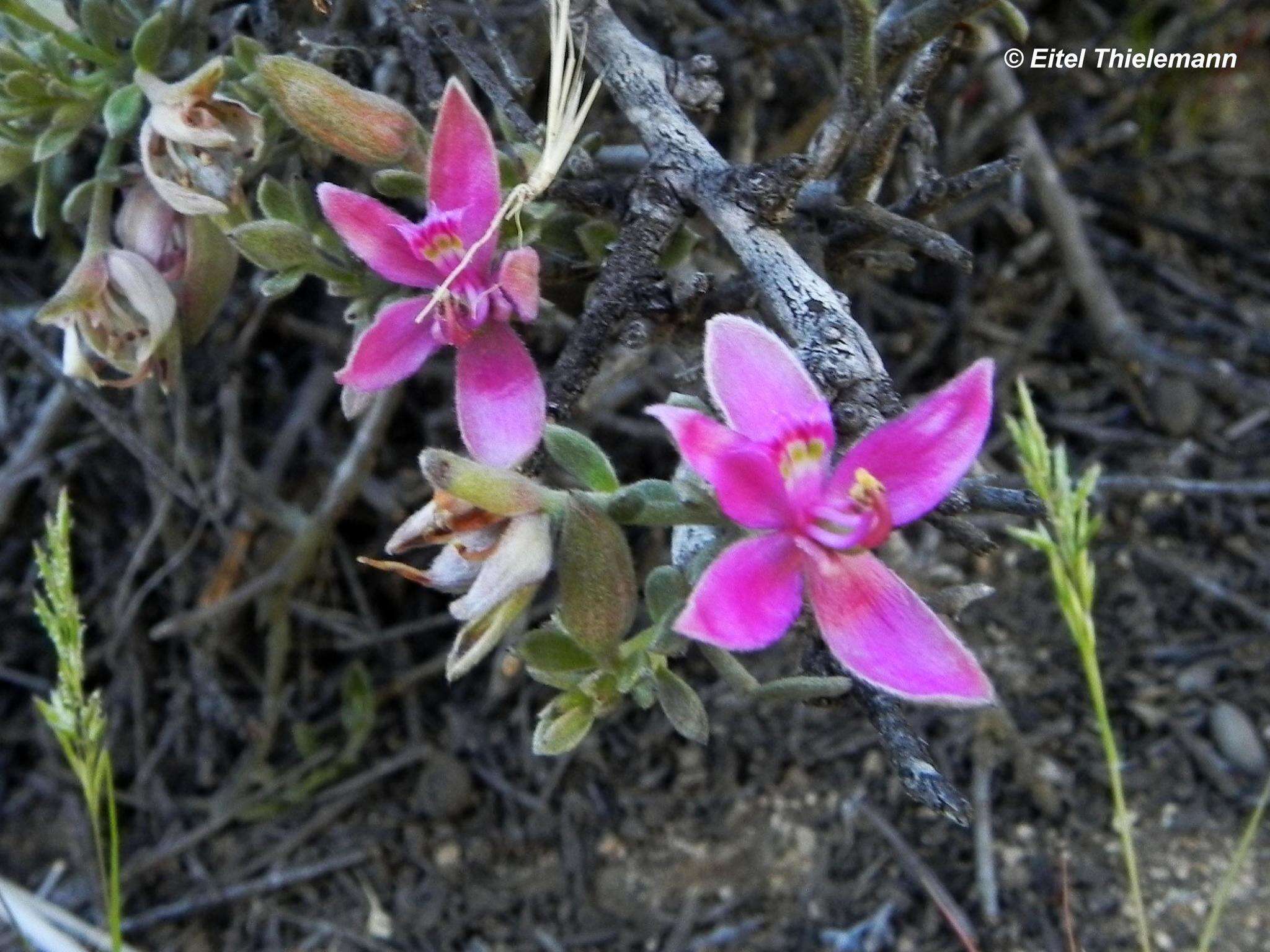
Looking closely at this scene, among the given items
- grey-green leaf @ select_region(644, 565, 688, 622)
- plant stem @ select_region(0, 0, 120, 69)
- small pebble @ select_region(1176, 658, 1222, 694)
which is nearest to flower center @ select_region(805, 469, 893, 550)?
grey-green leaf @ select_region(644, 565, 688, 622)

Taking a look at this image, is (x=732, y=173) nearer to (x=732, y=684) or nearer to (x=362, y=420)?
Result: (x=732, y=684)

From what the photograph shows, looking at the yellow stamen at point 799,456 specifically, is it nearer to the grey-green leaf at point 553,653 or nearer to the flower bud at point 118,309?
the grey-green leaf at point 553,653

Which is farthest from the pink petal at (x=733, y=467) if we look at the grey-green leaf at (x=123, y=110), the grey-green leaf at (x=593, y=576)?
the grey-green leaf at (x=123, y=110)

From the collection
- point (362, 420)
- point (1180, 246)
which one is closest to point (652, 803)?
point (362, 420)

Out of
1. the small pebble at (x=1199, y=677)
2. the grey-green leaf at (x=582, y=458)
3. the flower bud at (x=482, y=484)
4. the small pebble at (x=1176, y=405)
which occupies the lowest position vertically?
the small pebble at (x=1199, y=677)

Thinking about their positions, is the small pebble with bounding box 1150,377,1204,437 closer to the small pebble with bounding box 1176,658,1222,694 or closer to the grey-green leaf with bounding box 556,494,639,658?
the small pebble with bounding box 1176,658,1222,694

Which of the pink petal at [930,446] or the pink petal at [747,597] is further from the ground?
the pink petal at [930,446]
